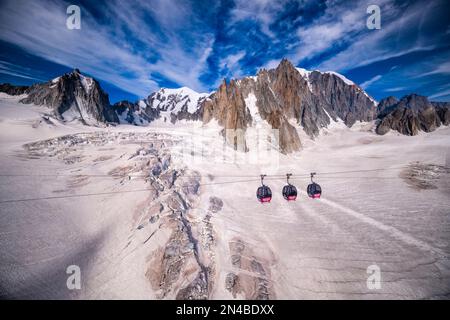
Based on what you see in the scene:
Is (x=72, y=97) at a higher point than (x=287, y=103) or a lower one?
higher

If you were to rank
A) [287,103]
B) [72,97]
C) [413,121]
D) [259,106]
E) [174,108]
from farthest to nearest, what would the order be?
[174,108]
[287,103]
[413,121]
[72,97]
[259,106]

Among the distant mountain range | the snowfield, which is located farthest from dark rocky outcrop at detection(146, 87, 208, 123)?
the snowfield

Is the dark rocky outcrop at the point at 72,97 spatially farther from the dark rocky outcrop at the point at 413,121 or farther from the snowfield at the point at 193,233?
the dark rocky outcrop at the point at 413,121

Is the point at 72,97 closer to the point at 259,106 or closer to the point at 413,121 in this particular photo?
the point at 259,106

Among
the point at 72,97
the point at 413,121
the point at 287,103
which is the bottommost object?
the point at 413,121

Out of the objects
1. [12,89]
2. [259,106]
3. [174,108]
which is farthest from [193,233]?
[174,108]

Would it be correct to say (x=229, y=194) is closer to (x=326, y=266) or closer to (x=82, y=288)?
(x=326, y=266)
